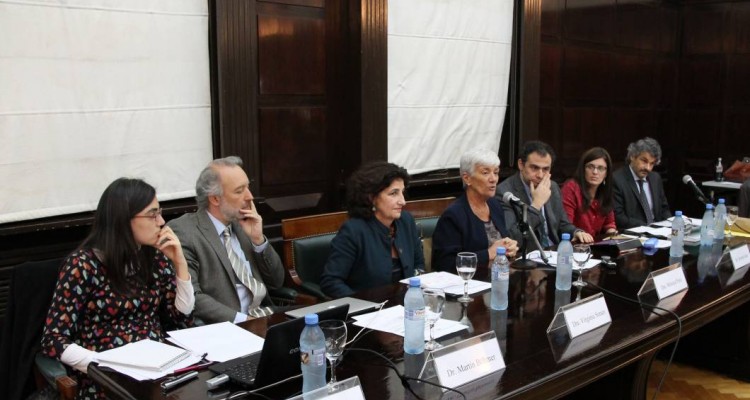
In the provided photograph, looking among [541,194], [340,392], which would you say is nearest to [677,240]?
[541,194]

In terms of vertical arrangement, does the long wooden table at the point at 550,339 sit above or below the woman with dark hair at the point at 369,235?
below

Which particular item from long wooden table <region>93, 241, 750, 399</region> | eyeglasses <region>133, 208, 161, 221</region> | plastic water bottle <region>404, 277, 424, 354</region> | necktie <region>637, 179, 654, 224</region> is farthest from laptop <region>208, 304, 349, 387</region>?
necktie <region>637, 179, 654, 224</region>

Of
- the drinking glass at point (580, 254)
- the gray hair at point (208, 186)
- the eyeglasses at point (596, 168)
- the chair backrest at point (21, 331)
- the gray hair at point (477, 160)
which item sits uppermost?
the gray hair at point (477, 160)

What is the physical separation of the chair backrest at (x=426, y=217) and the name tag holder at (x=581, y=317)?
4.54 ft

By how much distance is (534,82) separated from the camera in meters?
5.82

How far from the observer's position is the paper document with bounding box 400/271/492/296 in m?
2.60

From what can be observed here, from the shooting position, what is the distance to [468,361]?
5.99ft

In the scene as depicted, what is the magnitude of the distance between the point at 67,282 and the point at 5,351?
0.37m

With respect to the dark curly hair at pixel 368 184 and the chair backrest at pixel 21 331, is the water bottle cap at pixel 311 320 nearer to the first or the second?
the chair backrest at pixel 21 331

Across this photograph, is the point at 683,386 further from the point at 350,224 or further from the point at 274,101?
the point at 274,101

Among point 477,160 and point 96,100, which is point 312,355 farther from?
point 96,100

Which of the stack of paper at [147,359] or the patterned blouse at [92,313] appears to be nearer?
the stack of paper at [147,359]

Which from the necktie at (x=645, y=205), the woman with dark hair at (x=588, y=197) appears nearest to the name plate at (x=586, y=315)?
the woman with dark hair at (x=588, y=197)

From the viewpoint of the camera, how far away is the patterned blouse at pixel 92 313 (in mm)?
2176
